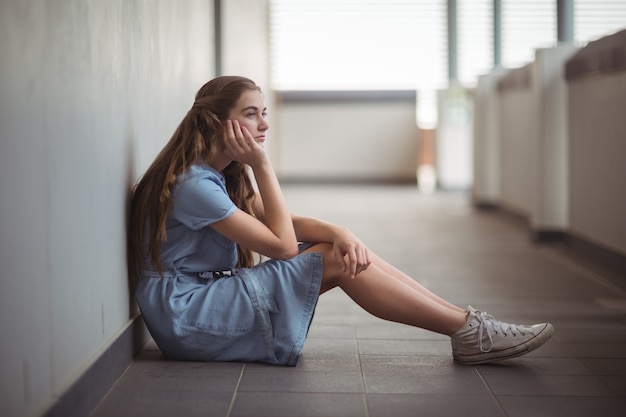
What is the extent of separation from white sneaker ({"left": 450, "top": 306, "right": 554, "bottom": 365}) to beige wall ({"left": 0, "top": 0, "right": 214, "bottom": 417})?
901 millimetres

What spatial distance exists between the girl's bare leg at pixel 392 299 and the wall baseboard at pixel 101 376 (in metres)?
0.54

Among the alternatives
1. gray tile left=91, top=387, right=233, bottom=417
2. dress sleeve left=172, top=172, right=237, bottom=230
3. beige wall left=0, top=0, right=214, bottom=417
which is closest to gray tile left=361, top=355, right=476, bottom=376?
gray tile left=91, top=387, right=233, bottom=417

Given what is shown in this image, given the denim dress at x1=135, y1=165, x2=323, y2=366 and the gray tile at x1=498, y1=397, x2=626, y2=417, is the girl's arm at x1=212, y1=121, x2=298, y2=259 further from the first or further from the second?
the gray tile at x1=498, y1=397, x2=626, y2=417

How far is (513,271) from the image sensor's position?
4078 mm

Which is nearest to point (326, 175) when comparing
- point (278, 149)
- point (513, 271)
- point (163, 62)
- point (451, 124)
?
point (278, 149)

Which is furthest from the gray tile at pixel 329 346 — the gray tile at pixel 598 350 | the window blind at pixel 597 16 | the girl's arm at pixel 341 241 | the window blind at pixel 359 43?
the window blind at pixel 359 43

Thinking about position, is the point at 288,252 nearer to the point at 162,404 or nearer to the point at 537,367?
the point at 162,404

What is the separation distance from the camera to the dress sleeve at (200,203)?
7.32 ft

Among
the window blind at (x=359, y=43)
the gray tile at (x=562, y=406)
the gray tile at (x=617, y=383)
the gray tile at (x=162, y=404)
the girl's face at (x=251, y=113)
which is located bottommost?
the gray tile at (x=617, y=383)

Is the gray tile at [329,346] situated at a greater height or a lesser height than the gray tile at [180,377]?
lesser

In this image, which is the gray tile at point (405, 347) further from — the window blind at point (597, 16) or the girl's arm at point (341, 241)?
the window blind at point (597, 16)

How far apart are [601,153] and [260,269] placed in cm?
230

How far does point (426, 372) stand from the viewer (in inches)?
90.8

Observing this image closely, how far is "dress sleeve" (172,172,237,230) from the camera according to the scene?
2.23m
